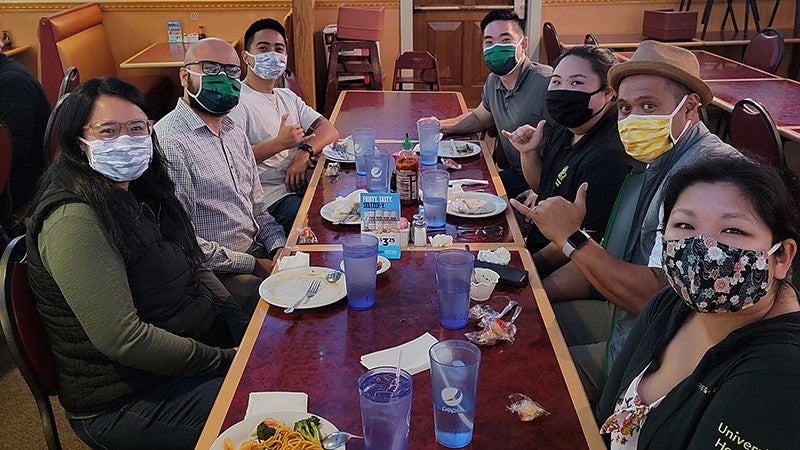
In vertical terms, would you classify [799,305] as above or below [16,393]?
above

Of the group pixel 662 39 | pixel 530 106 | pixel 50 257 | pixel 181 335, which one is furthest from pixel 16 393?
pixel 662 39

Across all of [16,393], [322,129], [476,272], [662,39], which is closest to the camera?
[476,272]

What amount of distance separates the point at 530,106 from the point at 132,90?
1.93m

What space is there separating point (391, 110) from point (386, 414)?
2.73 meters

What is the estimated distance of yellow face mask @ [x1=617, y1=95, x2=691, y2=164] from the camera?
179 centimetres

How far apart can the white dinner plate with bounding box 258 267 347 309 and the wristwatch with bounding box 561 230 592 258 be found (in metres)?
0.60

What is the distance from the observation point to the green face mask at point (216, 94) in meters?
2.42

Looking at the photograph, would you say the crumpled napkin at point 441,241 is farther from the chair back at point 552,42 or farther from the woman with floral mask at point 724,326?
the chair back at point 552,42

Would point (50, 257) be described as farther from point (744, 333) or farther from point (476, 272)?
point (744, 333)

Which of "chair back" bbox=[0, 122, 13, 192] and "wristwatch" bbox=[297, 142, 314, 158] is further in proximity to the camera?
"wristwatch" bbox=[297, 142, 314, 158]

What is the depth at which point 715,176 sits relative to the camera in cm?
112

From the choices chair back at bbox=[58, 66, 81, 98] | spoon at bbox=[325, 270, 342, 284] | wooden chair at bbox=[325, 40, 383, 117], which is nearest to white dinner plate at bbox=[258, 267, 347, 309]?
spoon at bbox=[325, 270, 342, 284]

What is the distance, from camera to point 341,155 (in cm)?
275

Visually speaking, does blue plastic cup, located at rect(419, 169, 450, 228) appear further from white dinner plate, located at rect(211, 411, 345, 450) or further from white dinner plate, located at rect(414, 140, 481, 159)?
white dinner plate, located at rect(211, 411, 345, 450)
